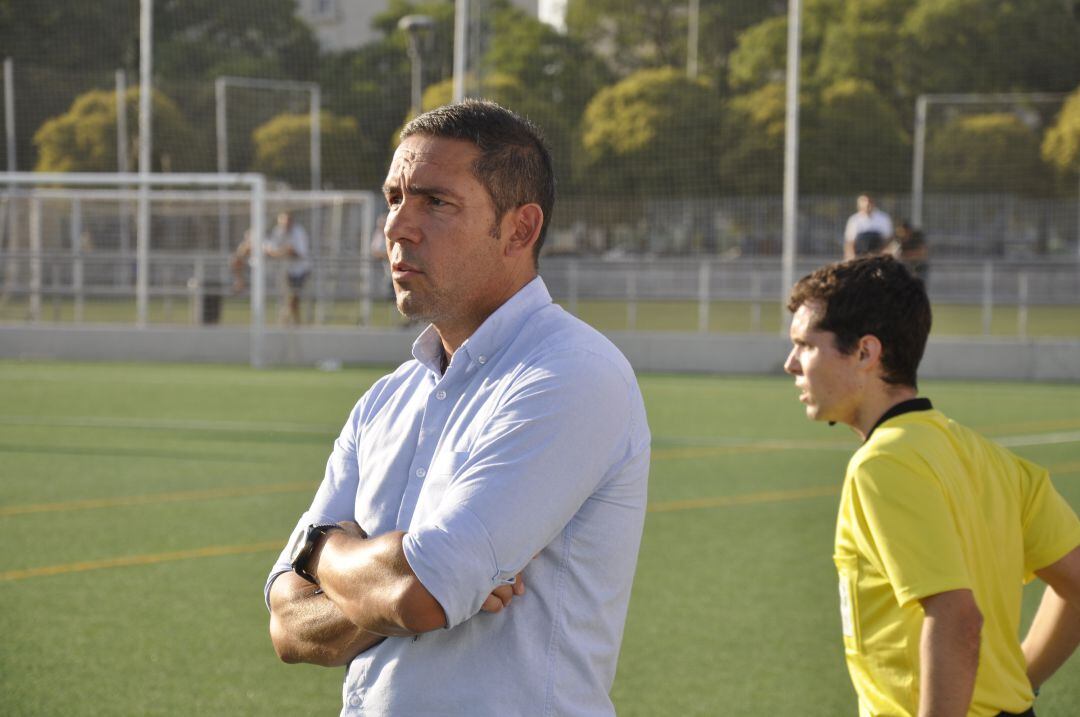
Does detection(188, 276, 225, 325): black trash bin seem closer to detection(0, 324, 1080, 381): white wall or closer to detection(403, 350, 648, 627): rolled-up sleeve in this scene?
detection(0, 324, 1080, 381): white wall

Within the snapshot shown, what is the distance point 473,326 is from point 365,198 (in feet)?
83.0

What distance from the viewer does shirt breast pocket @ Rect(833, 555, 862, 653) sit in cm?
288

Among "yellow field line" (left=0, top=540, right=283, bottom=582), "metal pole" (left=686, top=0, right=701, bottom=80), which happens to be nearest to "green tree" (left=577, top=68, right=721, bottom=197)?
"metal pole" (left=686, top=0, right=701, bottom=80)

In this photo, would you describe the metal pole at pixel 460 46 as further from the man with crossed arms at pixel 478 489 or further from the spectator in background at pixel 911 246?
the man with crossed arms at pixel 478 489

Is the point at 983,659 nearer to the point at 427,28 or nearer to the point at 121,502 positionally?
the point at 121,502

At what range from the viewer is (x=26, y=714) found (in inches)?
185

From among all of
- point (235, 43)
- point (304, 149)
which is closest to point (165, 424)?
point (304, 149)

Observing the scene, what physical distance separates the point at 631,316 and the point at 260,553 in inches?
597

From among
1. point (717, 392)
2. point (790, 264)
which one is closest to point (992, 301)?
point (790, 264)

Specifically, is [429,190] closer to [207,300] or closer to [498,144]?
[498,144]

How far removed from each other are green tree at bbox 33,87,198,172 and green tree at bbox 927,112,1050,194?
1993cm

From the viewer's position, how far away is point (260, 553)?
7.36 meters

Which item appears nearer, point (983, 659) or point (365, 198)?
point (983, 659)

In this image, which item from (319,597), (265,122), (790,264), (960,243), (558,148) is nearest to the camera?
(319,597)
